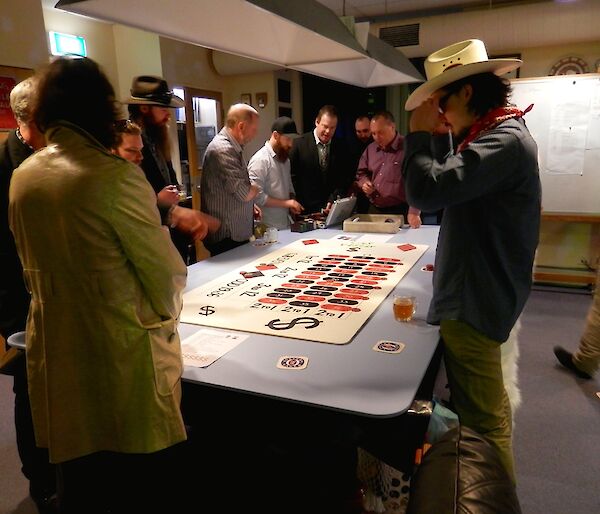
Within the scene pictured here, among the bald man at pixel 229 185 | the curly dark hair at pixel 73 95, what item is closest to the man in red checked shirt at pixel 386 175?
the bald man at pixel 229 185

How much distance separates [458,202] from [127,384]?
104 cm

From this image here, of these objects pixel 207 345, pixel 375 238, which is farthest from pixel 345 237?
pixel 207 345

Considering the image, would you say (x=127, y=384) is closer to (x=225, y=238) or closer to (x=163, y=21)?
(x=163, y=21)

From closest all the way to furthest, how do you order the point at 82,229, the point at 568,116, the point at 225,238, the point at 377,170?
1. the point at 82,229
2. the point at 225,238
3. the point at 377,170
4. the point at 568,116

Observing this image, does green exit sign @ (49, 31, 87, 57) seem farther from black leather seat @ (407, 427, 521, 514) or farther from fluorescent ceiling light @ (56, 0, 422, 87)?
black leather seat @ (407, 427, 521, 514)

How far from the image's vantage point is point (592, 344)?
2904 millimetres

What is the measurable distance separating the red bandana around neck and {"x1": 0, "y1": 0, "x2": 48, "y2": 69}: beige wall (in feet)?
9.18

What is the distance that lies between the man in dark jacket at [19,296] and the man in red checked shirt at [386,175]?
2.61 m

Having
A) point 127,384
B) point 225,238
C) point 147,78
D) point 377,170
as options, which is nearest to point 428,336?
point 127,384

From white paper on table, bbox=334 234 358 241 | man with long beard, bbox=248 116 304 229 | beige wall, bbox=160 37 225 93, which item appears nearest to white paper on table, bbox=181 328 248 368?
white paper on table, bbox=334 234 358 241

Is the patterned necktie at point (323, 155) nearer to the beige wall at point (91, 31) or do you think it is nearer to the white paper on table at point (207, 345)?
the beige wall at point (91, 31)

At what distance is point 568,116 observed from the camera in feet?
14.8

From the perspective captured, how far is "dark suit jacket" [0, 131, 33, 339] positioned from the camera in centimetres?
182

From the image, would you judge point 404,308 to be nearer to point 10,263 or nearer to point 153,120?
point 10,263
